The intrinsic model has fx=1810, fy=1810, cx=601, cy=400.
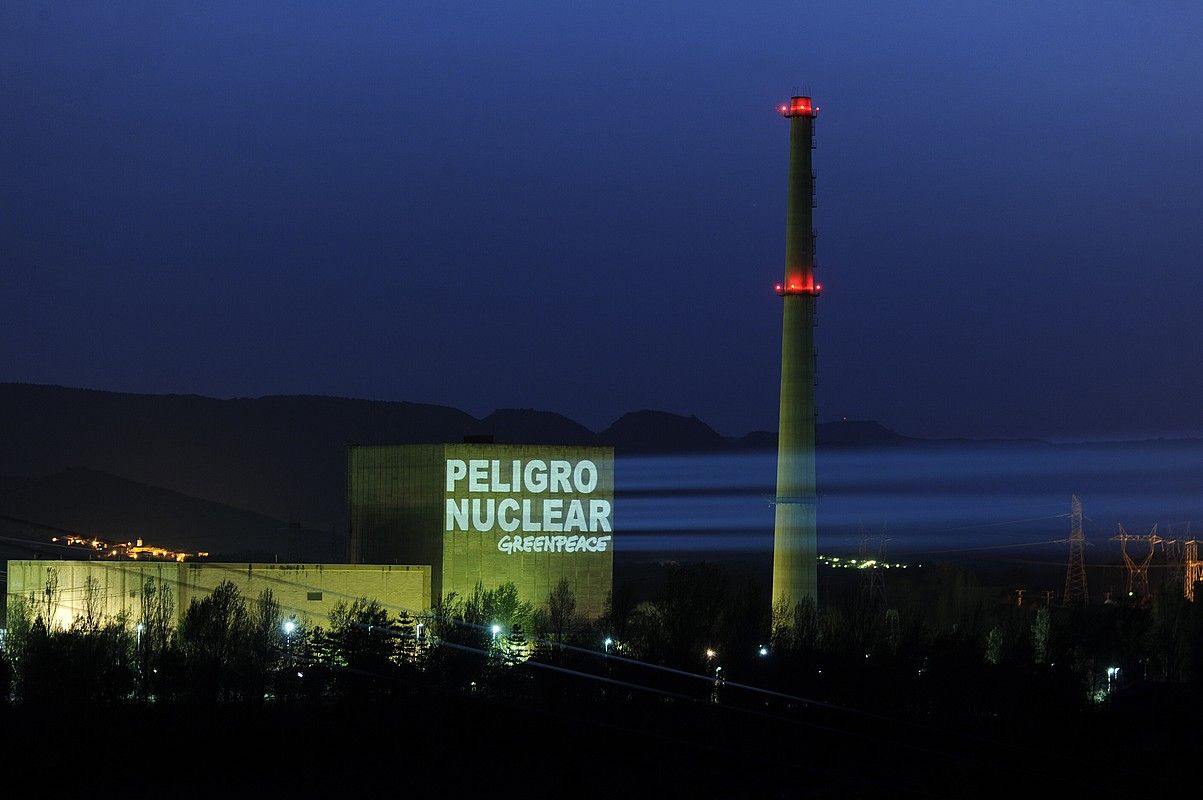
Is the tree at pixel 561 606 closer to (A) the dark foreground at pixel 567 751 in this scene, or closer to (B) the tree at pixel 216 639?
(A) the dark foreground at pixel 567 751

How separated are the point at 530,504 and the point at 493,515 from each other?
145 centimetres

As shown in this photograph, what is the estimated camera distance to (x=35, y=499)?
180m

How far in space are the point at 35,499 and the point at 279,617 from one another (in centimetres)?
13193

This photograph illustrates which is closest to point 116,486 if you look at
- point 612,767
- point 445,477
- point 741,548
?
point 741,548

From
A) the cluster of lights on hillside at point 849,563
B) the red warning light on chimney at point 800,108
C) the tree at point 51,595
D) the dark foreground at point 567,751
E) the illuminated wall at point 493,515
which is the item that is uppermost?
the red warning light on chimney at point 800,108

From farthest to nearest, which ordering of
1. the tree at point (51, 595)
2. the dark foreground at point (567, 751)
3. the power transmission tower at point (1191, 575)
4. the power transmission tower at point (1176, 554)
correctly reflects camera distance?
the power transmission tower at point (1176, 554), the power transmission tower at point (1191, 575), the tree at point (51, 595), the dark foreground at point (567, 751)

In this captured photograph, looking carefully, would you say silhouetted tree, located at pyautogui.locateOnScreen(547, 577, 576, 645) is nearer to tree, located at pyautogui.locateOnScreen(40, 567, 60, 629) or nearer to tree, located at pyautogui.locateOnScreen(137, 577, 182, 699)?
tree, located at pyautogui.locateOnScreen(137, 577, 182, 699)

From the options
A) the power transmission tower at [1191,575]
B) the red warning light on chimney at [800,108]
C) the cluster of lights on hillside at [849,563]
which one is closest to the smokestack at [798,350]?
the red warning light on chimney at [800,108]

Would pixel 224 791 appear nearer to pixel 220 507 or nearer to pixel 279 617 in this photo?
pixel 279 617

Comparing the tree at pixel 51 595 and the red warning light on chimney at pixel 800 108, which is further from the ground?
the red warning light on chimney at pixel 800 108

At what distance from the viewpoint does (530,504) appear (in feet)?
204

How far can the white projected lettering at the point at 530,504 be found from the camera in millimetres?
61188

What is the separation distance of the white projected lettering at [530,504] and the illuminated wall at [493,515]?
0.03 meters

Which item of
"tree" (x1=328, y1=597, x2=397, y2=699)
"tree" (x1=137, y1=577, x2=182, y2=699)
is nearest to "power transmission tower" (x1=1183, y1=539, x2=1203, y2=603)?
"tree" (x1=328, y1=597, x2=397, y2=699)
